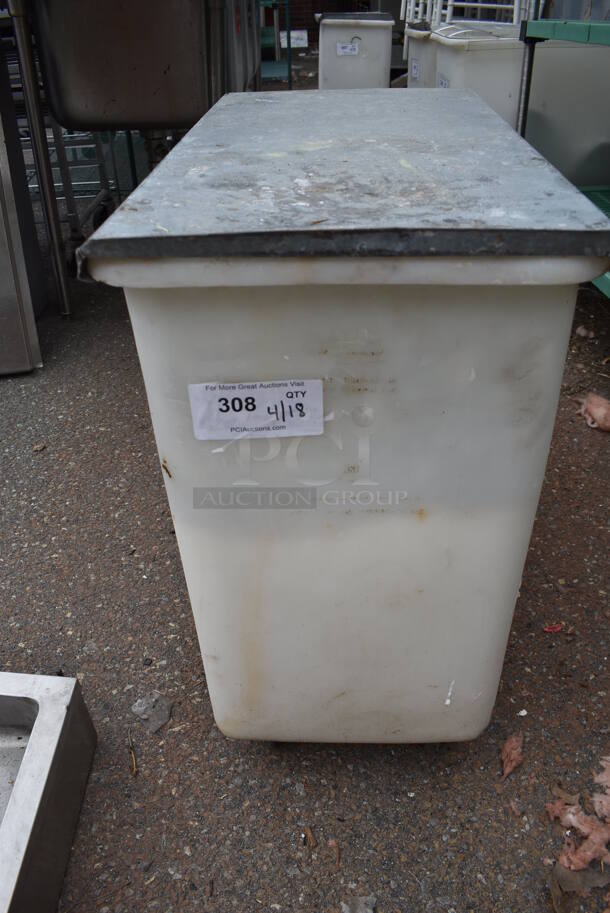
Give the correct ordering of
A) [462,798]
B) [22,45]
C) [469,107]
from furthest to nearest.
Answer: [22,45] < [469,107] < [462,798]

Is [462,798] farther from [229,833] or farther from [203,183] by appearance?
[203,183]

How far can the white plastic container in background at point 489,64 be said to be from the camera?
337 cm

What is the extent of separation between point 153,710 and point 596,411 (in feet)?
6.13

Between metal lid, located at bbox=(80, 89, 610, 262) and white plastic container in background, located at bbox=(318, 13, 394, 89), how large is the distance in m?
4.51

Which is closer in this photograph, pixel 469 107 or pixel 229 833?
pixel 229 833

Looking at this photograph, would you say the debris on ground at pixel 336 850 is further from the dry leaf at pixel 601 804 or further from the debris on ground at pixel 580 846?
the dry leaf at pixel 601 804

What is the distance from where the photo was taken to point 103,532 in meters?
2.17

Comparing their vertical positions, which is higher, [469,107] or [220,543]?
[469,107]

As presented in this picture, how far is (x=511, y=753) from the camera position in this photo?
149cm

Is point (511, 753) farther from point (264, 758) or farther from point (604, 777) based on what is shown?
point (264, 758)

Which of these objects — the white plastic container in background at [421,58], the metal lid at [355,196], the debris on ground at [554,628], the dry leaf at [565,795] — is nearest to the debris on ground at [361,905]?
the dry leaf at [565,795]

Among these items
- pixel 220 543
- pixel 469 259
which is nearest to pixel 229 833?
pixel 220 543

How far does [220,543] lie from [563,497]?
1431 mm

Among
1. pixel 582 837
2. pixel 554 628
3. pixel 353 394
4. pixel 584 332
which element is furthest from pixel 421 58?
pixel 582 837
